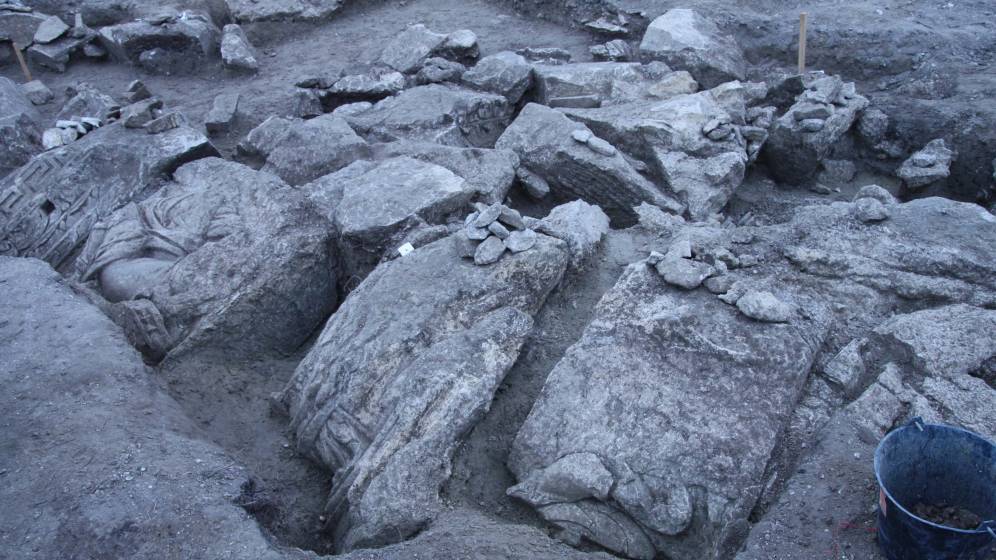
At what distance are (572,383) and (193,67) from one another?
23.5 feet

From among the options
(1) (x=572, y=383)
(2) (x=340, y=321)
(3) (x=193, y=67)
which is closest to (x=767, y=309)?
(1) (x=572, y=383)

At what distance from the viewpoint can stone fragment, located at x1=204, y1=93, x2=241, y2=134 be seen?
6777 millimetres

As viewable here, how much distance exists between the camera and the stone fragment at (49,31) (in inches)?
338

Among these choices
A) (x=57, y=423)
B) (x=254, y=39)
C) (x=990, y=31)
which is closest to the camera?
(x=57, y=423)

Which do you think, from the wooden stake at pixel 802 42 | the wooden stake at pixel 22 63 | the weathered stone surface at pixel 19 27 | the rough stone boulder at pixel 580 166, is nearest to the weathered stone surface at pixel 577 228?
the rough stone boulder at pixel 580 166

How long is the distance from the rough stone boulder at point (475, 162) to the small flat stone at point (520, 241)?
3.74ft

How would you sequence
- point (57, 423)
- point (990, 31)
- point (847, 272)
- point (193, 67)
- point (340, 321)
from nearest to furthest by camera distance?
point (57, 423), point (847, 272), point (340, 321), point (990, 31), point (193, 67)

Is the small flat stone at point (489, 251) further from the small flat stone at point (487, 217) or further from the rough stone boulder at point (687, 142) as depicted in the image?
the rough stone boulder at point (687, 142)

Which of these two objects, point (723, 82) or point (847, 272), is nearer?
point (847, 272)

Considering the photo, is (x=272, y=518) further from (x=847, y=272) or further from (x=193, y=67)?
(x=193, y=67)

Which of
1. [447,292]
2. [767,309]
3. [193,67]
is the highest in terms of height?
[767,309]

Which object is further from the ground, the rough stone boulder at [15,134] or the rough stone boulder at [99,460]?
the rough stone boulder at [99,460]

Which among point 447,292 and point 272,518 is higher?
point 447,292

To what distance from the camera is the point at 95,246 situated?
16.3 feet
